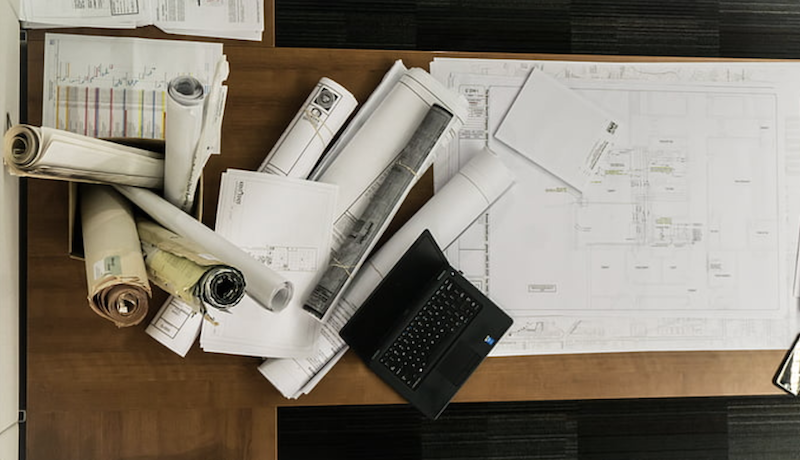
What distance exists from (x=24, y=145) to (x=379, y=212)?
0.44 m

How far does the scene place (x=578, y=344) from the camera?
98 cm

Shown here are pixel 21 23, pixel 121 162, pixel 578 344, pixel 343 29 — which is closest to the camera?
pixel 121 162

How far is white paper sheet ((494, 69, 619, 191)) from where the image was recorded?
0.99 m

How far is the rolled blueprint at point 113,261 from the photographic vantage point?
24.2 inches

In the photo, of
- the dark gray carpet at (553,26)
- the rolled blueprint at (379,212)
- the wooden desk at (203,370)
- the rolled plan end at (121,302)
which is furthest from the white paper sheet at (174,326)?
the dark gray carpet at (553,26)

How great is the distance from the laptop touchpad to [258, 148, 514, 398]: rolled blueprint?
15 centimetres

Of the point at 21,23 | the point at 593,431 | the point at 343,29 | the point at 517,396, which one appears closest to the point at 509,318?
the point at 517,396

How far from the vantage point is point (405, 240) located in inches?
36.8

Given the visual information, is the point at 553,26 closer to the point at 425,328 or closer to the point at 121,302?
the point at 425,328

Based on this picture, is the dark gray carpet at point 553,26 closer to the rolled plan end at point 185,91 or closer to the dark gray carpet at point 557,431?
the rolled plan end at point 185,91

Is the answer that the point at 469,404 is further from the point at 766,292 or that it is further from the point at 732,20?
the point at 732,20

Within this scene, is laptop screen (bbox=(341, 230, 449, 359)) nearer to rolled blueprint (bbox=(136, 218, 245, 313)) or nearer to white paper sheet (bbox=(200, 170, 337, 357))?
white paper sheet (bbox=(200, 170, 337, 357))

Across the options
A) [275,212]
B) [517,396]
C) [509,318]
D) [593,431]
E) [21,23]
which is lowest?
[593,431]

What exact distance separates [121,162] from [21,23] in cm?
36
